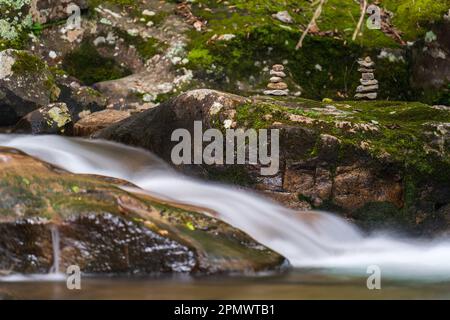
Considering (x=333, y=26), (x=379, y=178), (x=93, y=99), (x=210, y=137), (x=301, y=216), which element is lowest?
(x=301, y=216)

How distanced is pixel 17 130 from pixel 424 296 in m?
6.43

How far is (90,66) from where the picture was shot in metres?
11.2

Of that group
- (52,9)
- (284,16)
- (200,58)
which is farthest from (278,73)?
(52,9)

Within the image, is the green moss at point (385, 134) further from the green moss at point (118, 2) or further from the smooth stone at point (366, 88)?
the green moss at point (118, 2)

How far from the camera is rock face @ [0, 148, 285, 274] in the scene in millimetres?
4582

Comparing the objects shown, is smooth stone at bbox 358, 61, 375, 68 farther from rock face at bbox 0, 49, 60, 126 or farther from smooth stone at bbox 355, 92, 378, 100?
rock face at bbox 0, 49, 60, 126

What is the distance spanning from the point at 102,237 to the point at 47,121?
178 inches

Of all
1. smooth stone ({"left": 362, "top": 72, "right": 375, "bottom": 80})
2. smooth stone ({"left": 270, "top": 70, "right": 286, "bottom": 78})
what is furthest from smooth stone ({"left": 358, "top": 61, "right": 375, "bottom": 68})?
smooth stone ({"left": 270, "top": 70, "right": 286, "bottom": 78})

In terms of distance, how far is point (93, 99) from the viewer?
9.68 metres

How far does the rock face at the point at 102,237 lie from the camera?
4.58 meters

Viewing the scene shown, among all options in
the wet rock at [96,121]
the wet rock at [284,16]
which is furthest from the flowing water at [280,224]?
the wet rock at [284,16]

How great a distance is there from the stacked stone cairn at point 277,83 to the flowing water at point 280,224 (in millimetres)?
2782
